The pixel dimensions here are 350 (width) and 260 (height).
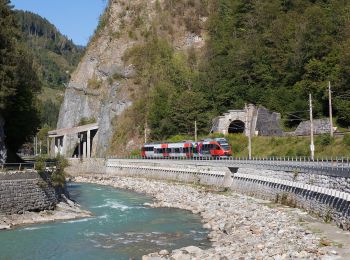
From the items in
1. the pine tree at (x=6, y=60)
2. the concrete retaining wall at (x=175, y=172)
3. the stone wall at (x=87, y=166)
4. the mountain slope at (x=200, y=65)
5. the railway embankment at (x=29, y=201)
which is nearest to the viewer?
the railway embankment at (x=29, y=201)

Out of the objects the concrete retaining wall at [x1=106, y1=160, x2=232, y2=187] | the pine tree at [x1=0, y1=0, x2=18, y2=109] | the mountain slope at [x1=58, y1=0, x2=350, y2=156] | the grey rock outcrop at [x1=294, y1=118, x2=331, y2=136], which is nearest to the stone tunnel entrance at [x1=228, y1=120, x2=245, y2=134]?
the mountain slope at [x1=58, y1=0, x2=350, y2=156]

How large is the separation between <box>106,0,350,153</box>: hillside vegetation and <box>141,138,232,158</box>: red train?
9063 mm

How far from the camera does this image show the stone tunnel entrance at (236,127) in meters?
78.0

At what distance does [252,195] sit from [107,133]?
2462 inches

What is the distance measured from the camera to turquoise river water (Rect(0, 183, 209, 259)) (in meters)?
25.5

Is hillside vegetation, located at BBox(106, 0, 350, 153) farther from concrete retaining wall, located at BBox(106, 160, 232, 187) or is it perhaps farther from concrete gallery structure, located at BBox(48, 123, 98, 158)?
concrete retaining wall, located at BBox(106, 160, 232, 187)

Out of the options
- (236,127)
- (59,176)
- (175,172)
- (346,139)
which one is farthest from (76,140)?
(59,176)

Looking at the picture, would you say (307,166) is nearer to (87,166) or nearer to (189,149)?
(189,149)

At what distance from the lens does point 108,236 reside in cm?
2972

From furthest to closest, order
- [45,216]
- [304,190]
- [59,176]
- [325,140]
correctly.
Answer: [325,140] → [59,176] → [45,216] → [304,190]

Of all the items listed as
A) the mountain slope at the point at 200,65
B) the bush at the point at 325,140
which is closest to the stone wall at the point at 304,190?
the bush at the point at 325,140

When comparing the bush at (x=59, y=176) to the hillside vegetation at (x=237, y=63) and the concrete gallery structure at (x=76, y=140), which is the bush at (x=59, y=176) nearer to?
the hillside vegetation at (x=237, y=63)

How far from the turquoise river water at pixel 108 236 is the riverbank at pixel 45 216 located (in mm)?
1010

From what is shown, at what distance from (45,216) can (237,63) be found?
2146 inches
